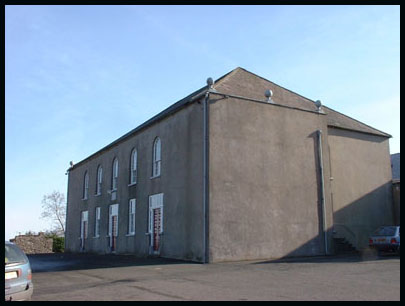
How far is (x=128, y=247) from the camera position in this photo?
2586 centimetres

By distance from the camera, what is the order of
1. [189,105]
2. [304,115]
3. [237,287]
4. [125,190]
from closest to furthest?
[237,287] < [189,105] < [304,115] < [125,190]

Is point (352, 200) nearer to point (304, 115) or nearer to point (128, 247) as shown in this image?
point (304, 115)

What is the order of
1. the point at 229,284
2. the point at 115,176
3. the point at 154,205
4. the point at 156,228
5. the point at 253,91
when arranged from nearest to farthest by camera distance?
the point at 229,284
the point at 253,91
the point at 156,228
the point at 154,205
the point at 115,176

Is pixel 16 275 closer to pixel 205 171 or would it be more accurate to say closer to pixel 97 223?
pixel 205 171

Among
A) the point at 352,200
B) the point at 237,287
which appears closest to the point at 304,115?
the point at 352,200

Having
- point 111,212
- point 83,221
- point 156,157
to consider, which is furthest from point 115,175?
point 83,221

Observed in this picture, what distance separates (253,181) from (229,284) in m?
9.36

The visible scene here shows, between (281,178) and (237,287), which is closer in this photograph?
(237,287)

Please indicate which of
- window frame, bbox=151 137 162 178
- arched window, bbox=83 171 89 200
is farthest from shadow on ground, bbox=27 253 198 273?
arched window, bbox=83 171 89 200

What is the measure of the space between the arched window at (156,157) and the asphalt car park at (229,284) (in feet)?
27.0

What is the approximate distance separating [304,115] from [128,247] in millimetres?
12659

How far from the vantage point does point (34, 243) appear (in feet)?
140

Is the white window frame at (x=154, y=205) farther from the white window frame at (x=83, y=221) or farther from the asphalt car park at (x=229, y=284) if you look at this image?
→ the white window frame at (x=83, y=221)

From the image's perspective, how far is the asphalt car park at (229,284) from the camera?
9.76 m
